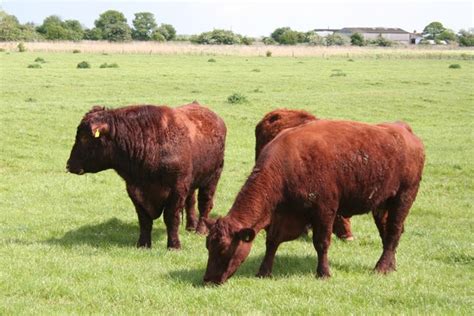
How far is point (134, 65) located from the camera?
1801 inches

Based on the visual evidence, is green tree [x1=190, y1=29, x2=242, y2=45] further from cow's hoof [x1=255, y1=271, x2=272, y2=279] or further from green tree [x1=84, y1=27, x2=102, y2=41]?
cow's hoof [x1=255, y1=271, x2=272, y2=279]

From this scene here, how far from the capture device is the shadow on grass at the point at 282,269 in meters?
8.27

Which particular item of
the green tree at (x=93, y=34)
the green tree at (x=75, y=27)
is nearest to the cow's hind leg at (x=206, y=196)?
the green tree at (x=75, y=27)

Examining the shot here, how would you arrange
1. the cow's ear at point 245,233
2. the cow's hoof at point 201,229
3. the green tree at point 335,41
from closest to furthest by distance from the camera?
the cow's ear at point 245,233 → the cow's hoof at point 201,229 → the green tree at point 335,41

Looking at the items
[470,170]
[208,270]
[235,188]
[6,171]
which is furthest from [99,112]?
Result: [470,170]

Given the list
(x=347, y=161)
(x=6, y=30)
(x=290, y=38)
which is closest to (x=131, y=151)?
(x=347, y=161)

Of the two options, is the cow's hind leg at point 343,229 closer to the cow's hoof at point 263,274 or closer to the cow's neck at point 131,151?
the cow's hoof at point 263,274

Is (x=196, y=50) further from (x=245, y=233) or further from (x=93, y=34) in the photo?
(x=245, y=233)

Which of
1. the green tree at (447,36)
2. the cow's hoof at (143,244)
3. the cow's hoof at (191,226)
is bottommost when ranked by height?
the green tree at (447,36)

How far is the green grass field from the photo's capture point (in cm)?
729

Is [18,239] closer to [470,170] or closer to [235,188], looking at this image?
[235,188]

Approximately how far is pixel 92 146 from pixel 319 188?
4.01 metres

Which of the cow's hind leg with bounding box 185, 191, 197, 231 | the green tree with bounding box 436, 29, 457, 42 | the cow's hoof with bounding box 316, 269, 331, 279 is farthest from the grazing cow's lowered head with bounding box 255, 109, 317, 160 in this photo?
the green tree with bounding box 436, 29, 457, 42

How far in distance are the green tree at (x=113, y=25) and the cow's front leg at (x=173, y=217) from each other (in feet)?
365
